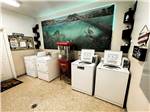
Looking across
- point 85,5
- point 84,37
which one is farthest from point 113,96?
point 85,5

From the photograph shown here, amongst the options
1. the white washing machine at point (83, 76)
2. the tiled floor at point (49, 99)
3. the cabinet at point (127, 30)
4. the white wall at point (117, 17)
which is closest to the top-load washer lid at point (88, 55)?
the white washing machine at point (83, 76)

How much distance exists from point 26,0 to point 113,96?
10.7ft

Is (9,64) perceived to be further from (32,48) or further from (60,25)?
(60,25)

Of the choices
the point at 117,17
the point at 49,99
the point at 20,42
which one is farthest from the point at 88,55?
the point at 20,42

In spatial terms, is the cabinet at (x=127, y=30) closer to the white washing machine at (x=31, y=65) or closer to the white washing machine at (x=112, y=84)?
the white washing machine at (x=112, y=84)

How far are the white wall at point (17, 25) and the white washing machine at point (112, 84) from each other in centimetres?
306

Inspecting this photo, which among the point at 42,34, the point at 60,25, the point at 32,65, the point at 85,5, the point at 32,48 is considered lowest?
the point at 32,65

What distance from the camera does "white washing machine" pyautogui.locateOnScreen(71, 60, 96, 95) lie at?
205cm

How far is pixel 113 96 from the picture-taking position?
5.98ft

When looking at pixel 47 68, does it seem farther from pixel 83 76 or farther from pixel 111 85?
pixel 111 85

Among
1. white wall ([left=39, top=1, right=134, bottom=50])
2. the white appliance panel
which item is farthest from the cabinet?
the white appliance panel

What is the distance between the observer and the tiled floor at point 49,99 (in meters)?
1.79

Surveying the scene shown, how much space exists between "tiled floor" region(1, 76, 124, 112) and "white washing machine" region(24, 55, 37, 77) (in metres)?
0.61

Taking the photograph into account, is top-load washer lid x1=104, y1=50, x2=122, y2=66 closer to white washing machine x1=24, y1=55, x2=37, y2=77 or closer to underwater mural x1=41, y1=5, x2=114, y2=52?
underwater mural x1=41, y1=5, x2=114, y2=52
